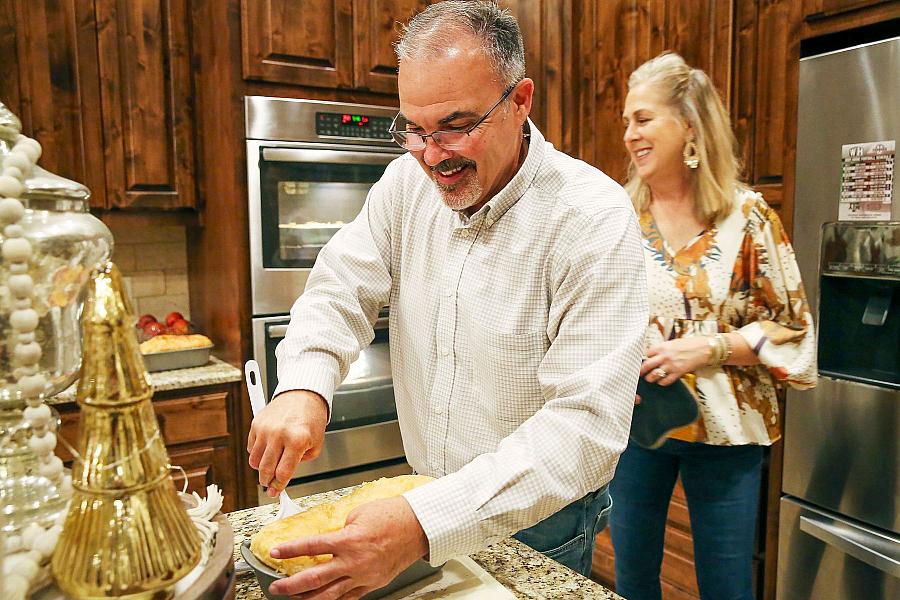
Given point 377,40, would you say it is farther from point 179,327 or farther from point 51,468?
point 51,468

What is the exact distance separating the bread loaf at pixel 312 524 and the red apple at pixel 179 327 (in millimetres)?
1731

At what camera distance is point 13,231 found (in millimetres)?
542

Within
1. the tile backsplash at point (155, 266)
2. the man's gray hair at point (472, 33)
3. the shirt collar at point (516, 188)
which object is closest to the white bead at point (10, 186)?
the man's gray hair at point (472, 33)

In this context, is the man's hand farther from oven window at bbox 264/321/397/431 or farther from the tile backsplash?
the tile backsplash

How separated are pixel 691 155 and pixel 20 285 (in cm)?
162

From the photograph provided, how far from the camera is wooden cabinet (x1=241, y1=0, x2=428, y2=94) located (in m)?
2.32

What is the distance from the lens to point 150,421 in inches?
20.6

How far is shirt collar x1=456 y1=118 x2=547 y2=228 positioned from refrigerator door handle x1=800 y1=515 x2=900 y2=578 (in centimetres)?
149

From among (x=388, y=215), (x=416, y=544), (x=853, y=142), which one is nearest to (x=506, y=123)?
(x=388, y=215)

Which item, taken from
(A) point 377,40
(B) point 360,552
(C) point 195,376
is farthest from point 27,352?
(A) point 377,40

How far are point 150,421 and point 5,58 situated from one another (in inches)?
87.0

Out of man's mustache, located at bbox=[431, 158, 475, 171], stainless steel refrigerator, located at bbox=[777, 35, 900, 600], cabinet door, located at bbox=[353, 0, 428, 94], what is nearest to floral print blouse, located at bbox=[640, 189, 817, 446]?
stainless steel refrigerator, located at bbox=[777, 35, 900, 600]

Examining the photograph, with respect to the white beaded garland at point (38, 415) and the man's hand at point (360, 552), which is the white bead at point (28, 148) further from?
the man's hand at point (360, 552)

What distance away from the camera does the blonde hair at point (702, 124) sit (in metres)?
1.76
